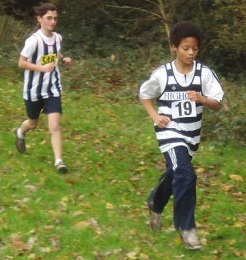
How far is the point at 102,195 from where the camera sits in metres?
7.43

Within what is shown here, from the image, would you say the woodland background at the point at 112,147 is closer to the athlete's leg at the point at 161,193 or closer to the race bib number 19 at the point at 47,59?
the athlete's leg at the point at 161,193

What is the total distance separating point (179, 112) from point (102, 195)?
2011mm

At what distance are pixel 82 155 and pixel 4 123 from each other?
191 cm

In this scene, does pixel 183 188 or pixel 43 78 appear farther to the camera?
pixel 43 78

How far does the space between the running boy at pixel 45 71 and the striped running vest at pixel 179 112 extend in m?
2.15

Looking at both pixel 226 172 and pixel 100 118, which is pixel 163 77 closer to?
pixel 226 172

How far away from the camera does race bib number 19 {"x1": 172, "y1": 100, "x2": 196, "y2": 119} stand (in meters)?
5.77

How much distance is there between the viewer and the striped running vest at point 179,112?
5.77 meters

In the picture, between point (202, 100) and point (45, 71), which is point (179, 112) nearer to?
point (202, 100)

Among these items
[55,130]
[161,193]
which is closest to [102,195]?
[55,130]

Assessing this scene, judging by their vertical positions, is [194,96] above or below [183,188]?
above

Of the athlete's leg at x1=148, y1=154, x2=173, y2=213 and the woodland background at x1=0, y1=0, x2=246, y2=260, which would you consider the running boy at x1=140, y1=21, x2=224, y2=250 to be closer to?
the athlete's leg at x1=148, y1=154, x2=173, y2=213

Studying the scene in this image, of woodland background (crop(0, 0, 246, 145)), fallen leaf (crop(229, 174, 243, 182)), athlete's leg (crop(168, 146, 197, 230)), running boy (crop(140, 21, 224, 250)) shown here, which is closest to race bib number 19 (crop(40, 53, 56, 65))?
running boy (crop(140, 21, 224, 250))

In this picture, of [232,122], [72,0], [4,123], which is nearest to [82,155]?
[4,123]
